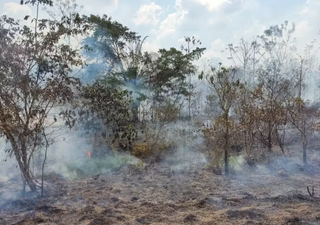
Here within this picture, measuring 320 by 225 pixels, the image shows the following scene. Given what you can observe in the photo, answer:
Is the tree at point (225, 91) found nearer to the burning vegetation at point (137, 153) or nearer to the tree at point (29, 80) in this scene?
the burning vegetation at point (137, 153)

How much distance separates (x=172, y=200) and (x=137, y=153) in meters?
3.37

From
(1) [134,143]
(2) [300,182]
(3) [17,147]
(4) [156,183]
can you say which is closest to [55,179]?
(3) [17,147]

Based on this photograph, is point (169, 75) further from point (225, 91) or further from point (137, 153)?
point (225, 91)

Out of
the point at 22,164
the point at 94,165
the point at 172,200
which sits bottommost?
the point at 172,200

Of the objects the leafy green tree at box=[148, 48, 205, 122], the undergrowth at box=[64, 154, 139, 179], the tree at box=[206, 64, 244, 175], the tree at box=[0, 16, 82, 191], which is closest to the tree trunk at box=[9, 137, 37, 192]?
the tree at box=[0, 16, 82, 191]

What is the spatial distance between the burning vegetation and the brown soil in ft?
0.06

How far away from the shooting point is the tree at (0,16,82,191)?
16.0 ft

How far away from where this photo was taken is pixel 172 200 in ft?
16.2

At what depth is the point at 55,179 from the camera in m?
6.36

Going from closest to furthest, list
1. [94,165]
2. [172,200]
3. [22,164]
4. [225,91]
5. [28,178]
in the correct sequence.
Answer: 1. [172,200]
2. [22,164]
3. [28,178]
4. [225,91]
5. [94,165]

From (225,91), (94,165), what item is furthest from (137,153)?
(225,91)

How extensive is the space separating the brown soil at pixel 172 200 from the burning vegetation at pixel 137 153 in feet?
0.06

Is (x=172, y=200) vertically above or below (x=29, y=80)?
below

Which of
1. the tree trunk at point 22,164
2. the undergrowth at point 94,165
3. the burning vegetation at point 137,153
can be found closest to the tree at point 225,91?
the burning vegetation at point 137,153
